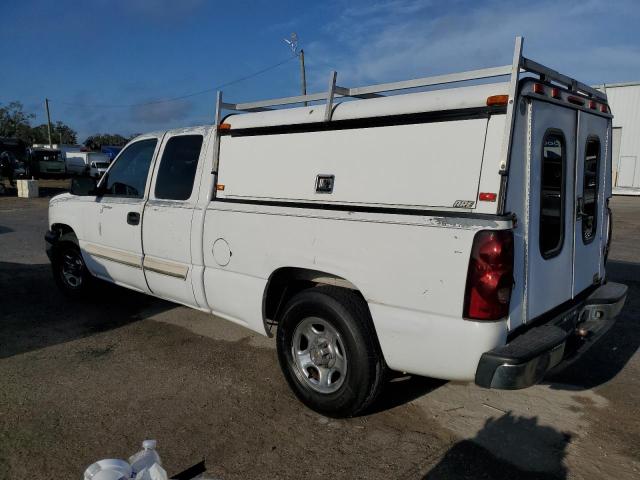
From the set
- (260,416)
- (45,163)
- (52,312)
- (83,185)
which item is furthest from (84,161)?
(260,416)

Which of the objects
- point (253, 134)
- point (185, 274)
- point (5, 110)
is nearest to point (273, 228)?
point (253, 134)

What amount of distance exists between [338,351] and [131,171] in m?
3.03

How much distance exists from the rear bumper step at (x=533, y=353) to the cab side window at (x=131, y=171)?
357 cm

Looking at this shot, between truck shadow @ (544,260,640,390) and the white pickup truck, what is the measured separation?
585 millimetres

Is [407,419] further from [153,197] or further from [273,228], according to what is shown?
[153,197]

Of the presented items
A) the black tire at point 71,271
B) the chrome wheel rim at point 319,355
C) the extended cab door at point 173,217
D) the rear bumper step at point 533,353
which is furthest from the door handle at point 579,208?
the black tire at point 71,271

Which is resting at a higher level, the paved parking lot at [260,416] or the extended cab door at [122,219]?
the extended cab door at [122,219]

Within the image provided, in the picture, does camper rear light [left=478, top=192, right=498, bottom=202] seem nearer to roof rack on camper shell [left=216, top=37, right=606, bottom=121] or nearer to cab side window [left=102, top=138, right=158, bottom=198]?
roof rack on camper shell [left=216, top=37, right=606, bottom=121]

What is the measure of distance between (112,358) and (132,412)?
3.65ft

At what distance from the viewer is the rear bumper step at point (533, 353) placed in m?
2.66

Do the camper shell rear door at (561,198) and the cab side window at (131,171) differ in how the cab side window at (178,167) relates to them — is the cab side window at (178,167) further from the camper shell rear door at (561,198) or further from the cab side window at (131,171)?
the camper shell rear door at (561,198)

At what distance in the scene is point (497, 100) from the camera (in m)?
2.71

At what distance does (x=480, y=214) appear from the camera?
273 cm

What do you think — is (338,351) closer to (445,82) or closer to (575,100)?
(445,82)
